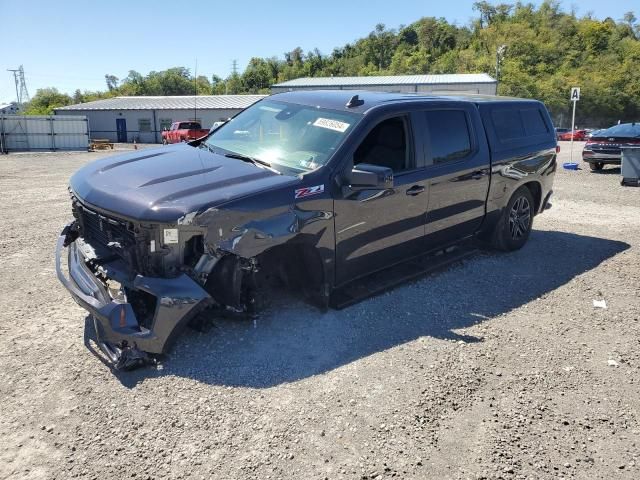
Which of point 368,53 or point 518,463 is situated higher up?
point 368,53

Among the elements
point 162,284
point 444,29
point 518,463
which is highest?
point 444,29

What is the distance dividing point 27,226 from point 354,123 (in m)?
5.90

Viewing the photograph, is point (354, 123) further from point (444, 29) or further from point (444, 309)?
point (444, 29)

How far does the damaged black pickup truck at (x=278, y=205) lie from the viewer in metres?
3.41

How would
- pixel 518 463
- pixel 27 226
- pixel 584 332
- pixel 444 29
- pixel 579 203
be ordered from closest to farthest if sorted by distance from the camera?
pixel 518 463 < pixel 584 332 < pixel 27 226 < pixel 579 203 < pixel 444 29

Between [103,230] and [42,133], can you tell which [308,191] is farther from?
[42,133]

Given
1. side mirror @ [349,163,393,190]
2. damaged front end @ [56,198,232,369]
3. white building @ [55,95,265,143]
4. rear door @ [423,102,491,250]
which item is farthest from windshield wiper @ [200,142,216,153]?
white building @ [55,95,265,143]

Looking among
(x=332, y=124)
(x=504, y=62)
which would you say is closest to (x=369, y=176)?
(x=332, y=124)

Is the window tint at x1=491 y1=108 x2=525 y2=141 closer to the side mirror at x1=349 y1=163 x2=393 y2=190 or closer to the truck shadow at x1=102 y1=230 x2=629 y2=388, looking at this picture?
the truck shadow at x1=102 y1=230 x2=629 y2=388

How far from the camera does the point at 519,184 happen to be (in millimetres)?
6258

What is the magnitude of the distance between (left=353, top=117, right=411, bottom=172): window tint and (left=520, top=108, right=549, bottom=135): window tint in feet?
8.53

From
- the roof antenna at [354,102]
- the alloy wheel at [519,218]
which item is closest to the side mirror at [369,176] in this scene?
the roof antenna at [354,102]

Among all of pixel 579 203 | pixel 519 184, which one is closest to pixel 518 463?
pixel 519 184

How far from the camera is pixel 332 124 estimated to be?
451cm
